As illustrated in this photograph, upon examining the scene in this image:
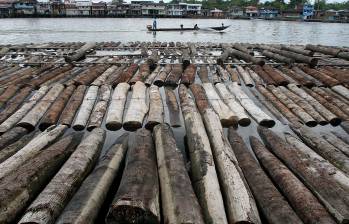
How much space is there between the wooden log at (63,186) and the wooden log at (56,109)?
254cm

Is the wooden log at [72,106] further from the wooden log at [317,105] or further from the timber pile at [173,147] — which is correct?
the wooden log at [317,105]

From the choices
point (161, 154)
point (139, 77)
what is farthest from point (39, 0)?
point (161, 154)

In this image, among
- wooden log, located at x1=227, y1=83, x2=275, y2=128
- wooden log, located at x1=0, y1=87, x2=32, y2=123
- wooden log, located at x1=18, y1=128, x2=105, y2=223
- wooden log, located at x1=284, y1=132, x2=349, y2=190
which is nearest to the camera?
wooden log, located at x1=18, y1=128, x2=105, y2=223

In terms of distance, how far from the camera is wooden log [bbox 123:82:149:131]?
1012cm

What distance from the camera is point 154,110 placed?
10.9 meters

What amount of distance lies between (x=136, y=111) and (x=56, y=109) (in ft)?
9.59

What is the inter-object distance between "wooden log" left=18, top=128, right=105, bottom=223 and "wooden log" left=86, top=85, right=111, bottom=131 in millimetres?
1595

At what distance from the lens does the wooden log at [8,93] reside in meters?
12.3

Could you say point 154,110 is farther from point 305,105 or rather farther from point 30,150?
point 305,105

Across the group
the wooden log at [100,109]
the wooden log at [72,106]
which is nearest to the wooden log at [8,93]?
the wooden log at [72,106]

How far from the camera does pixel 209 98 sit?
12.7 meters

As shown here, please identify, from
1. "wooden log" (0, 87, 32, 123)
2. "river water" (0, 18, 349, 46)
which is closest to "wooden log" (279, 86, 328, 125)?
"wooden log" (0, 87, 32, 123)

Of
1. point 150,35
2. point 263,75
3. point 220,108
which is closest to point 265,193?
point 220,108

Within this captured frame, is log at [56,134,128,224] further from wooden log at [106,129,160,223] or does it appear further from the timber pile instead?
wooden log at [106,129,160,223]
